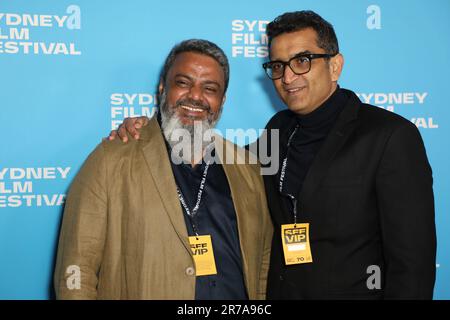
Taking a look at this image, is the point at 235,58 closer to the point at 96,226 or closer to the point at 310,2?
the point at 310,2

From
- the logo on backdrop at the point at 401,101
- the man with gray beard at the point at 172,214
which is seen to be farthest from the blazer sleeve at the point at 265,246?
the logo on backdrop at the point at 401,101

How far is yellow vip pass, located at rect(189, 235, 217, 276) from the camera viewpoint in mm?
2074

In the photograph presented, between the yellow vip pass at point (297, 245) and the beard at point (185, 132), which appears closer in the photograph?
the yellow vip pass at point (297, 245)

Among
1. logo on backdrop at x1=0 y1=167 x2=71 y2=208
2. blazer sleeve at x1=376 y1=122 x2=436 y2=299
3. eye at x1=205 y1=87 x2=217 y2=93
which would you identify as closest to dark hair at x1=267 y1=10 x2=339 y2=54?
eye at x1=205 y1=87 x2=217 y2=93

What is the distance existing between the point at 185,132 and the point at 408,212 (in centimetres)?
113

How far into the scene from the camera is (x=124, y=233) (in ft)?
6.82

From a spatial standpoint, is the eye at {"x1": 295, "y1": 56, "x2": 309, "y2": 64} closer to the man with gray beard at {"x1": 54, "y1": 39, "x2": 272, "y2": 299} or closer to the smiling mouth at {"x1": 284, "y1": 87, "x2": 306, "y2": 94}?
the smiling mouth at {"x1": 284, "y1": 87, "x2": 306, "y2": 94}

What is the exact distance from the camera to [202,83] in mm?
2311

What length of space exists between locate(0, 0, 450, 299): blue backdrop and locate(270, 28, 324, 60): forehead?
75 centimetres

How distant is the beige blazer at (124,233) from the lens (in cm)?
199

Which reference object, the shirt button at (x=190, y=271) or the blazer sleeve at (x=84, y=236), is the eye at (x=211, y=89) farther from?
the shirt button at (x=190, y=271)

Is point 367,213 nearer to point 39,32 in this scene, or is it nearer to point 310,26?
point 310,26

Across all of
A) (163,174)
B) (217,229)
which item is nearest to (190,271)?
(217,229)
